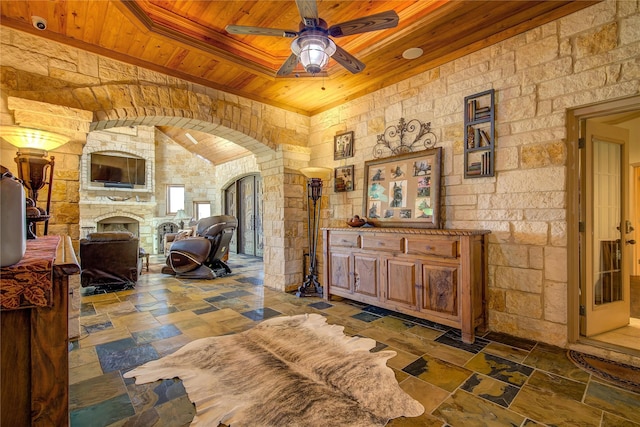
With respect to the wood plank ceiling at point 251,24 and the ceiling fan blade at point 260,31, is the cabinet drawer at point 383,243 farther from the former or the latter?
the ceiling fan blade at point 260,31

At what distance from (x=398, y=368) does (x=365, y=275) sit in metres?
1.33

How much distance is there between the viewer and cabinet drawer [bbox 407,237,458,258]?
104 inches

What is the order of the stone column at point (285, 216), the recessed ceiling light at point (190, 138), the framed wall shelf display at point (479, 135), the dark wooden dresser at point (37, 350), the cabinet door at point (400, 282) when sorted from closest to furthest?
1. the dark wooden dresser at point (37, 350)
2. the framed wall shelf display at point (479, 135)
3. the cabinet door at point (400, 282)
4. the stone column at point (285, 216)
5. the recessed ceiling light at point (190, 138)

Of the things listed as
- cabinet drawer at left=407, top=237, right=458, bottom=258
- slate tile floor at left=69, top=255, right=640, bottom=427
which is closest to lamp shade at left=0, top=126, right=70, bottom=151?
slate tile floor at left=69, top=255, right=640, bottom=427

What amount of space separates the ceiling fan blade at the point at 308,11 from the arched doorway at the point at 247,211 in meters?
6.39

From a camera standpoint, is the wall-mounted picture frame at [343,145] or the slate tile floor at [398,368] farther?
the wall-mounted picture frame at [343,145]

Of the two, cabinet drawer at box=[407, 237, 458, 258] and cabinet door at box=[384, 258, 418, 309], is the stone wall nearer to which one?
cabinet drawer at box=[407, 237, 458, 258]

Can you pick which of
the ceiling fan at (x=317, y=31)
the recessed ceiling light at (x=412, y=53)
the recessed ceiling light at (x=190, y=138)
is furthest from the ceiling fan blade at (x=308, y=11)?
the recessed ceiling light at (x=190, y=138)

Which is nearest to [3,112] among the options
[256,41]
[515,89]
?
[256,41]

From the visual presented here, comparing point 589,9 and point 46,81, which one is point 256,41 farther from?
point 589,9

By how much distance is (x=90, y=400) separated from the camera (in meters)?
1.78

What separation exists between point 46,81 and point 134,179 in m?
6.55

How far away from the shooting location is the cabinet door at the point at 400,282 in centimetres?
295

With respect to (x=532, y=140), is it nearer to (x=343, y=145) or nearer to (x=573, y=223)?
(x=573, y=223)
